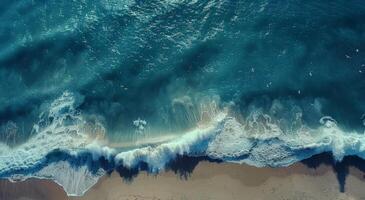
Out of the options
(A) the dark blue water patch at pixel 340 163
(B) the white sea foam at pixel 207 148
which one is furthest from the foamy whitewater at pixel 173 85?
(A) the dark blue water patch at pixel 340 163

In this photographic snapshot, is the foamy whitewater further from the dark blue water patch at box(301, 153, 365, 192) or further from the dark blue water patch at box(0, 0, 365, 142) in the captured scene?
the dark blue water patch at box(301, 153, 365, 192)

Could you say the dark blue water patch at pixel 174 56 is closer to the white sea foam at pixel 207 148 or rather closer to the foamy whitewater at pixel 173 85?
the foamy whitewater at pixel 173 85

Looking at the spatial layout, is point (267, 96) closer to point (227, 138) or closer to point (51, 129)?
point (227, 138)

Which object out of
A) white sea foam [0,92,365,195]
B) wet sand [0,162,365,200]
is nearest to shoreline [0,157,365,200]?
wet sand [0,162,365,200]

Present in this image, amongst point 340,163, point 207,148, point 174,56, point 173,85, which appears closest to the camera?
point 340,163

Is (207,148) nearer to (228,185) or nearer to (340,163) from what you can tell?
(228,185)

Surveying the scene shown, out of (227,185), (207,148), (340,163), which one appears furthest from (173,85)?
(340,163)
